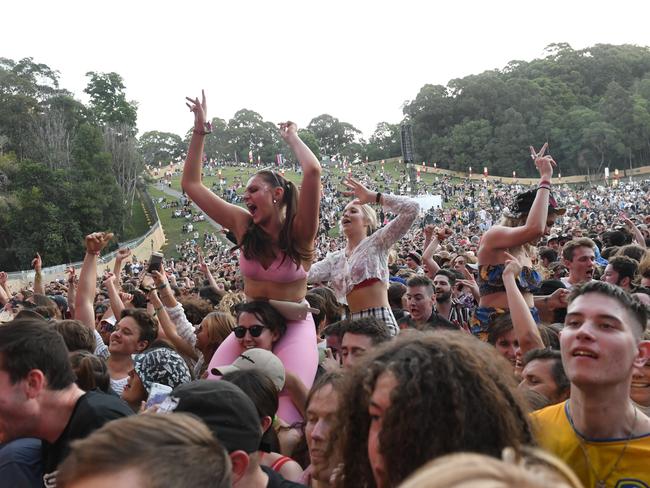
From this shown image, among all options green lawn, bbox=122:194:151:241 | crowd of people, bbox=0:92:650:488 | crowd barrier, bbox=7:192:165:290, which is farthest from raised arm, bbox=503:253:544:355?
green lawn, bbox=122:194:151:241

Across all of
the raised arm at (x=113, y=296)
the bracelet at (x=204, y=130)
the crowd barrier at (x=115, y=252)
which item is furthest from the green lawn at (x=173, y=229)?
the bracelet at (x=204, y=130)

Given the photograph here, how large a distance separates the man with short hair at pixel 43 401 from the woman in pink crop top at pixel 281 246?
1.07 metres

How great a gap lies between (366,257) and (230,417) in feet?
8.30

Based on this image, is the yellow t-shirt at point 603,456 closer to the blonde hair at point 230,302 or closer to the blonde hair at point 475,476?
the blonde hair at point 475,476

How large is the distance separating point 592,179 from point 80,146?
54.1 m

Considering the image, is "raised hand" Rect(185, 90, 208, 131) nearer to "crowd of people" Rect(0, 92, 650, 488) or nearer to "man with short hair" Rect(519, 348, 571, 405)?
"crowd of people" Rect(0, 92, 650, 488)

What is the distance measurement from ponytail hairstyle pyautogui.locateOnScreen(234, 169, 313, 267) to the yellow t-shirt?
186cm

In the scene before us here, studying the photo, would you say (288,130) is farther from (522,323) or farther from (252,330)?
(522,323)

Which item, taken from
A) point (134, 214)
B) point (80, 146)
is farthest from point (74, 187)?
point (134, 214)

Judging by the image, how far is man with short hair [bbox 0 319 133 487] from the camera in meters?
2.88

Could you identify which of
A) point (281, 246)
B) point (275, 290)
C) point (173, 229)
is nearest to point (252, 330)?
point (275, 290)

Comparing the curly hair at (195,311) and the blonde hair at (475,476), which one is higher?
the blonde hair at (475,476)

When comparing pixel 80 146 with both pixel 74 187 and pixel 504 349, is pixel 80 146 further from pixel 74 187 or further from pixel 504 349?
pixel 504 349

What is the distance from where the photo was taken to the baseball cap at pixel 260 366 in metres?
3.29
